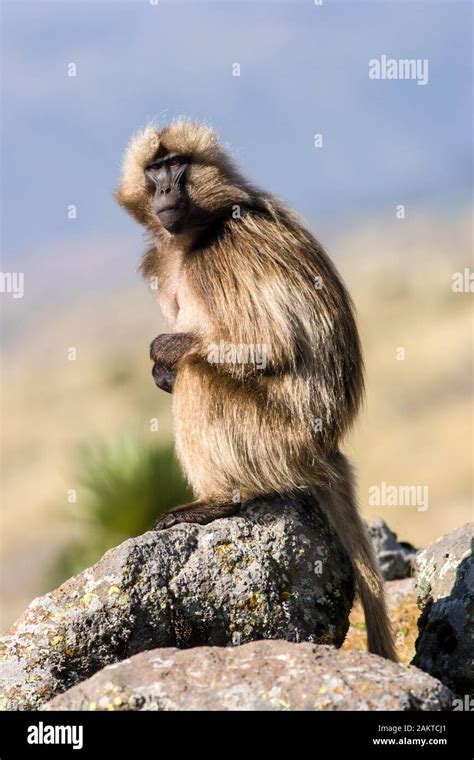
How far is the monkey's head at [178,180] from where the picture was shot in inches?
321

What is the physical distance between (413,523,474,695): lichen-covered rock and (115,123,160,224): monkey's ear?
140 inches

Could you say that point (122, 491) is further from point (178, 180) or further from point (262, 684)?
point (262, 684)

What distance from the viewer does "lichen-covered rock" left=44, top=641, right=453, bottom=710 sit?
5.07 meters

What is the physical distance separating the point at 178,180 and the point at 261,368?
168 cm

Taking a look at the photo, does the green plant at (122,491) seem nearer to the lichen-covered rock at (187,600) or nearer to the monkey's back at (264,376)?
the monkey's back at (264,376)

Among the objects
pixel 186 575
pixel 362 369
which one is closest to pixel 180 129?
pixel 362 369

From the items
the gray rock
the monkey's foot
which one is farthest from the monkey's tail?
the gray rock

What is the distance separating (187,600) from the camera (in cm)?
696

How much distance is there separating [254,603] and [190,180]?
324 cm

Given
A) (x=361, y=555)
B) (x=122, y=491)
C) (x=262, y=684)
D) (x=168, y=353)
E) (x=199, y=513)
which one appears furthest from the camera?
(x=122, y=491)

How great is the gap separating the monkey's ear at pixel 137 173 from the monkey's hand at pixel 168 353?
1.24 meters

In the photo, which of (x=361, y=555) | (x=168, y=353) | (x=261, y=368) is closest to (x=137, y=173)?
(x=168, y=353)

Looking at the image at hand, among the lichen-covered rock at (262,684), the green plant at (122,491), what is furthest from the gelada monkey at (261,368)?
the green plant at (122,491)
